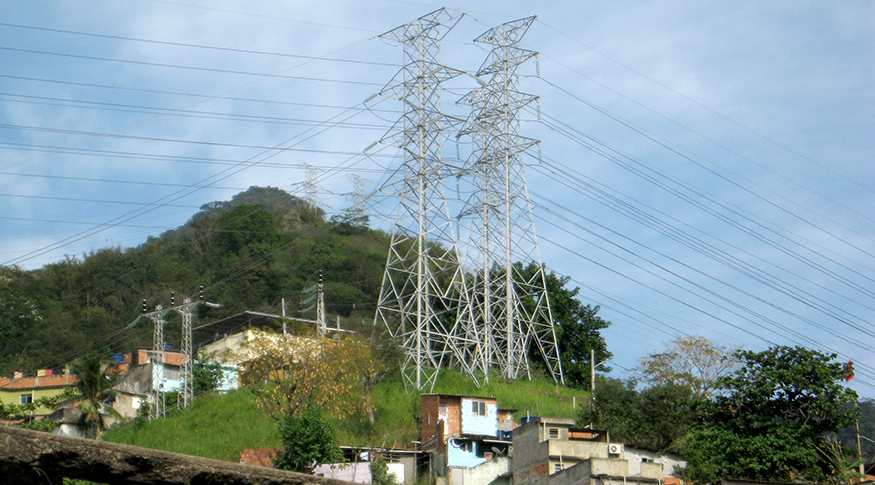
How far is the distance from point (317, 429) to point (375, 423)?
9791 millimetres

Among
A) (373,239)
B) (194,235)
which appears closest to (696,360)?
(373,239)

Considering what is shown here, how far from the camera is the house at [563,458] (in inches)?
1206

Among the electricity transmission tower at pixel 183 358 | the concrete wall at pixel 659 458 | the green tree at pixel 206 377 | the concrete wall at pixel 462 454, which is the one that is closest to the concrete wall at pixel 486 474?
the concrete wall at pixel 462 454

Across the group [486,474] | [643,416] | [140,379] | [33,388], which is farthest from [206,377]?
[643,416]

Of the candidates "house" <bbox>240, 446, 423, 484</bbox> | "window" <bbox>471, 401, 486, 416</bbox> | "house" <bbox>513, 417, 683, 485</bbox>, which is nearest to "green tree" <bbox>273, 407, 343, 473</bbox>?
"house" <bbox>240, 446, 423, 484</bbox>

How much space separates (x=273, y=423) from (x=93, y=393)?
12.2 meters

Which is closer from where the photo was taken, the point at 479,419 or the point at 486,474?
the point at 486,474

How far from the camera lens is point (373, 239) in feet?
296

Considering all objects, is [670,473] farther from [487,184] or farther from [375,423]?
[487,184]

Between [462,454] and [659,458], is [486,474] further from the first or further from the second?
[659,458]

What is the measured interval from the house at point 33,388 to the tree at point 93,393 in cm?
818

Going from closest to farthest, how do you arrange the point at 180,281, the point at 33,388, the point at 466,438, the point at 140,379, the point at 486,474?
1. the point at 486,474
2. the point at 466,438
3. the point at 33,388
4. the point at 140,379
5. the point at 180,281

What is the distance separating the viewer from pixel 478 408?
38062mm

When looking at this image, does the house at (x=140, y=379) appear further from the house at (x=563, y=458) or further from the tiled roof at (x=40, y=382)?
the house at (x=563, y=458)
